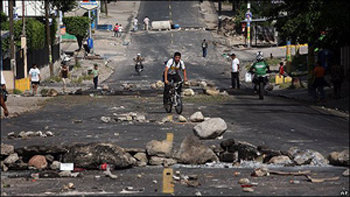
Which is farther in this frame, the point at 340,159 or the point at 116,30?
the point at 116,30

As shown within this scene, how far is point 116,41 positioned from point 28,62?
101 ft

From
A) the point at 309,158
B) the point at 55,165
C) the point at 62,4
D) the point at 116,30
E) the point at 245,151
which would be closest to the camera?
the point at 55,165

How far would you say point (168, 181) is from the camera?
1135 centimetres

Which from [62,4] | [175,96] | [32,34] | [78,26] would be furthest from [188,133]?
[78,26]

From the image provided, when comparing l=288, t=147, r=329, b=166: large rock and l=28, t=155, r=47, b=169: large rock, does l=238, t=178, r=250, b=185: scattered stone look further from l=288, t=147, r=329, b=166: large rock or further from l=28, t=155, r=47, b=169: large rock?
l=28, t=155, r=47, b=169: large rock

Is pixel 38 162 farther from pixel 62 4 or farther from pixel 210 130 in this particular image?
pixel 62 4

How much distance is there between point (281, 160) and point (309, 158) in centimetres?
50

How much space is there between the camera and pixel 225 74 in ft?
191

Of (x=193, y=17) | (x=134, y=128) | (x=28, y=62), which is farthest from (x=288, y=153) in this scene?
(x=193, y=17)

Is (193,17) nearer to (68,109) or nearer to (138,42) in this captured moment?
(138,42)

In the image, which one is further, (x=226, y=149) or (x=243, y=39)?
(x=243, y=39)

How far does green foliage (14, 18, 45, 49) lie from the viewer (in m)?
50.8

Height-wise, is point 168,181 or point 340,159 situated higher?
point 340,159

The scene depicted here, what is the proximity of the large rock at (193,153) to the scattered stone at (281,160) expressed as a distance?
41.3 inches
